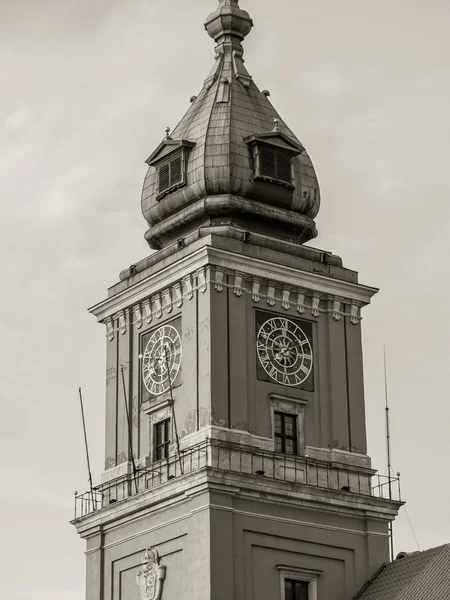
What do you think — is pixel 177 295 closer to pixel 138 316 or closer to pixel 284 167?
pixel 138 316

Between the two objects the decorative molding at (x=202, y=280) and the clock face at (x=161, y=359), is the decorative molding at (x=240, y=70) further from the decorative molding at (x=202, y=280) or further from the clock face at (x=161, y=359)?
the clock face at (x=161, y=359)

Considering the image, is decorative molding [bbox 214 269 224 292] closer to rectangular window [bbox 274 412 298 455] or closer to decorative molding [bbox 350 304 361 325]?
rectangular window [bbox 274 412 298 455]

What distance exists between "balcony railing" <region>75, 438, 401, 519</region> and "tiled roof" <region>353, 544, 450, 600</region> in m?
2.44

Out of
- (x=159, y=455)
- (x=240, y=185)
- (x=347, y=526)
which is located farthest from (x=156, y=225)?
(x=347, y=526)

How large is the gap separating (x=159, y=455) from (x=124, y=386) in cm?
283

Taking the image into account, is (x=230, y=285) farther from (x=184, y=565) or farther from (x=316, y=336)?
(x=184, y=565)

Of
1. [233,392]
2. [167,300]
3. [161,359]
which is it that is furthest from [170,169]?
[233,392]

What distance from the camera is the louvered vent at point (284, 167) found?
188 ft

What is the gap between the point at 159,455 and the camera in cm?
5475

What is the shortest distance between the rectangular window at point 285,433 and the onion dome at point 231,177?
5.44m

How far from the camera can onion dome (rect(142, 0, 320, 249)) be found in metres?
56.4

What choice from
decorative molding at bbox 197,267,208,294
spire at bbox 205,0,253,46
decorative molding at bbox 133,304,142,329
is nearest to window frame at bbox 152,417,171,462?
decorative molding at bbox 133,304,142,329

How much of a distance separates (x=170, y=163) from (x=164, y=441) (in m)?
9.02

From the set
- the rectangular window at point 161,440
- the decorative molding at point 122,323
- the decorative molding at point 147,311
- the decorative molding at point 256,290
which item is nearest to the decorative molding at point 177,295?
the decorative molding at point 147,311
